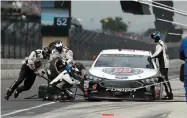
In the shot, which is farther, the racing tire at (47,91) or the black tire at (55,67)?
the black tire at (55,67)

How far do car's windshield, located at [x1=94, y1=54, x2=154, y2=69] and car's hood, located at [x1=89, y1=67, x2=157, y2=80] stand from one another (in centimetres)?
38

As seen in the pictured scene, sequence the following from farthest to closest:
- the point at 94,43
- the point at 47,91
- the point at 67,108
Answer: the point at 94,43 → the point at 47,91 → the point at 67,108

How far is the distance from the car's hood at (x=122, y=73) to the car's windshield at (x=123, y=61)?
0.38 meters

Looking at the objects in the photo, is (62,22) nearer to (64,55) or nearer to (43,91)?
(64,55)

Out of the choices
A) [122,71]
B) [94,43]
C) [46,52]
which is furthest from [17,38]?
[122,71]

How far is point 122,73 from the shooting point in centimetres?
1138

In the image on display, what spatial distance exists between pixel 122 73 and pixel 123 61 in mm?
1058

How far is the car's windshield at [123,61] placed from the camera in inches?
481

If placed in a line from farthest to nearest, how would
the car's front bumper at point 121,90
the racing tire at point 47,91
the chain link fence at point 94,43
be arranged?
1. the chain link fence at point 94,43
2. the racing tire at point 47,91
3. the car's front bumper at point 121,90

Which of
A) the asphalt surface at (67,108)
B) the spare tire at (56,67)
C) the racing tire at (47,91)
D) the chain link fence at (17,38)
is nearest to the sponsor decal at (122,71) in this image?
the asphalt surface at (67,108)

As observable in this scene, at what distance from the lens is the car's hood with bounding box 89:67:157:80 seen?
1121 centimetres

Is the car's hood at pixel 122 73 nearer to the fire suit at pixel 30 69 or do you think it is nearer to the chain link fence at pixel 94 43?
the fire suit at pixel 30 69

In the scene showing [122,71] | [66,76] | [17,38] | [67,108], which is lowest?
[67,108]

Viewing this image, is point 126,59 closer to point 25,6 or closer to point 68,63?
point 68,63
